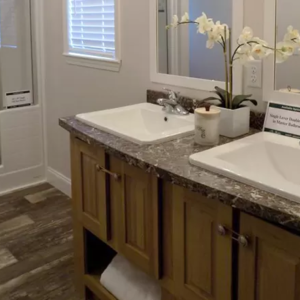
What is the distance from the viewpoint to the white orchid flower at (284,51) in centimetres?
166

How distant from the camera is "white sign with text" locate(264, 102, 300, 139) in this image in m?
1.73

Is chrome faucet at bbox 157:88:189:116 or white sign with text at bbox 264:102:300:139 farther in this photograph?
chrome faucet at bbox 157:88:189:116

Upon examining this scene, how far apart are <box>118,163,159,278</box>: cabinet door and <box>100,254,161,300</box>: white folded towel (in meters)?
0.18

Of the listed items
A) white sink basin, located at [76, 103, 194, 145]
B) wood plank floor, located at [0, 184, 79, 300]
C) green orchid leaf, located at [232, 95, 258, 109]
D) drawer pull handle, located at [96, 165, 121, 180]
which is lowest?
wood plank floor, located at [0, 184, 79, 300]

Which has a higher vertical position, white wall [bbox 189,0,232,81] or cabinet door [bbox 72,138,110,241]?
white wall [bbox 189,0,232,81]

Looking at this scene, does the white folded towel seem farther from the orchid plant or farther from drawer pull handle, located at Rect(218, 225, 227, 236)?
the orchid plant

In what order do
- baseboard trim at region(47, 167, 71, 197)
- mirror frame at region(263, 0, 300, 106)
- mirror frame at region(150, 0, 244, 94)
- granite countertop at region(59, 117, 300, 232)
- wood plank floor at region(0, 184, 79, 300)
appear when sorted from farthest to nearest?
baseboard trim at region(47, 167, 71, 197) → wood plank floor at region(0, 184, 79, 300) → mirror frame at region(150, 0, 244, 94) → mirror frame at region(263, 0, 300, 106) → granite countertop at region(59, 117, 300, 232)

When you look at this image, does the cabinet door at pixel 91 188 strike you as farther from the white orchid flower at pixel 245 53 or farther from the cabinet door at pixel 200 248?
the white orchid flower at pixel 245 53

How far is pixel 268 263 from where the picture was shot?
1.24 metres

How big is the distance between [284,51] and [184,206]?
2.28ft

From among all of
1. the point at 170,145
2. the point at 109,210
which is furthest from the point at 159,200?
the point at 109,210

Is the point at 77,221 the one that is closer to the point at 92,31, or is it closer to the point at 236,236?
the point at 236,236

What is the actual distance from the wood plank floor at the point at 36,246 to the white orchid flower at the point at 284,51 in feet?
4.92

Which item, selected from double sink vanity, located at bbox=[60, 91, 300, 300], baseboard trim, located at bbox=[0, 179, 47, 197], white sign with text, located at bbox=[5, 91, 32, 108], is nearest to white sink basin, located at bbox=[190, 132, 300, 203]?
double sink vanity, located at bbox=[60, 91, 300, 300]
